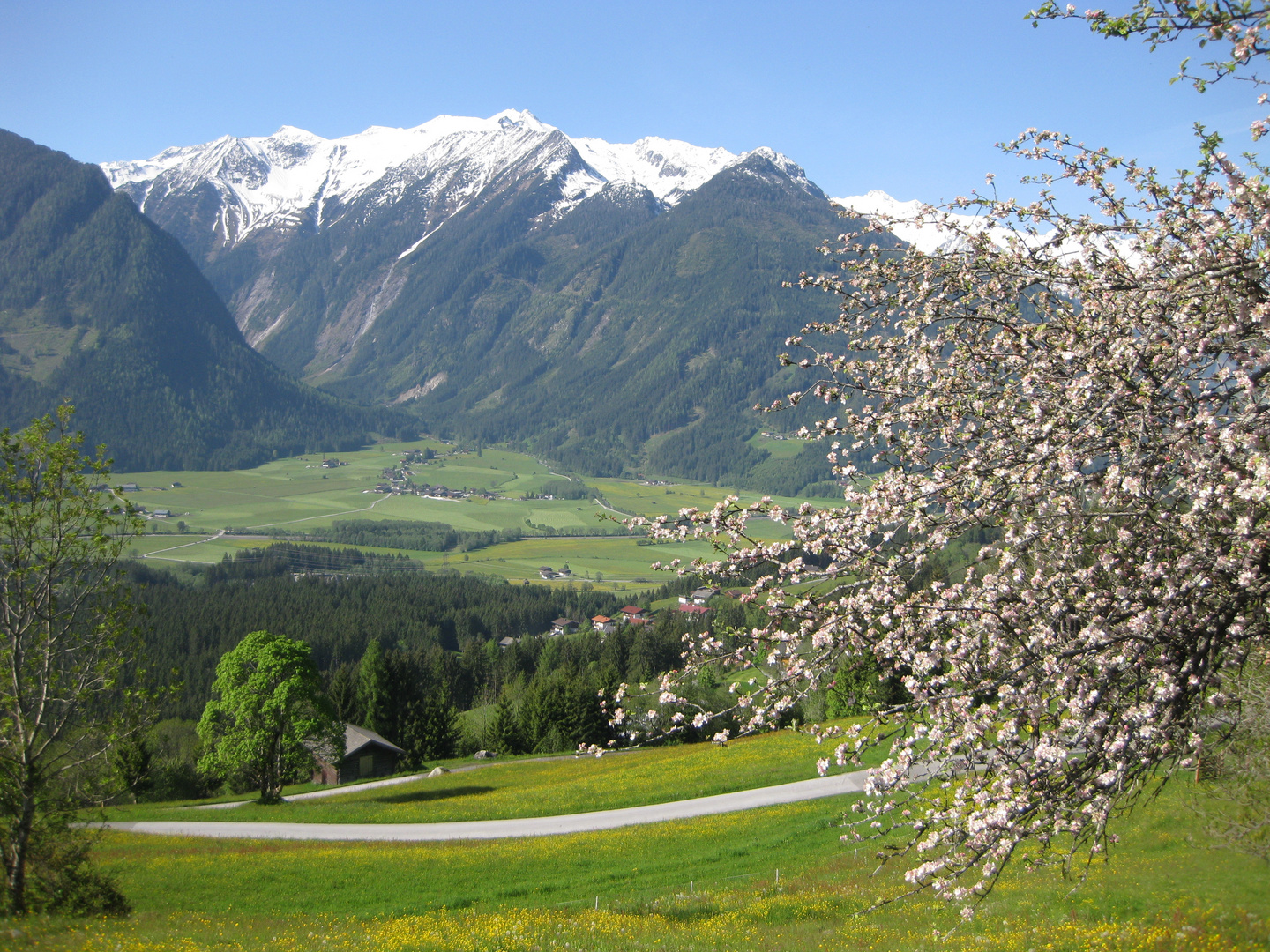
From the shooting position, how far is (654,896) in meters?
19.7

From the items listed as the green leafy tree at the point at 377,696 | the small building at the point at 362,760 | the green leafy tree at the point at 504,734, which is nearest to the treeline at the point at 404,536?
the green leafy tree at the point at 377,696

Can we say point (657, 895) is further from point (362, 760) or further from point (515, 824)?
point (362, 760)

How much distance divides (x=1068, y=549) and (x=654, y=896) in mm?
17222

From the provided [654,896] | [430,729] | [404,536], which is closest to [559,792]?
[654,896]

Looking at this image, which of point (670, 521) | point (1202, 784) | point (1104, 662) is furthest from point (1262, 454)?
point (1202, 784)

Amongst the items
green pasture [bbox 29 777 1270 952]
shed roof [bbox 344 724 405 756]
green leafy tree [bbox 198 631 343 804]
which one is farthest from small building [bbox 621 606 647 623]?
green pasture [bbox 29 777 1270 952]

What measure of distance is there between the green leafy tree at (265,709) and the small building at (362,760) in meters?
17.0

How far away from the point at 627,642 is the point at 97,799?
267ft

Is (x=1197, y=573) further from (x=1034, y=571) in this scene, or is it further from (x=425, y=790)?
(x=425, y=790)

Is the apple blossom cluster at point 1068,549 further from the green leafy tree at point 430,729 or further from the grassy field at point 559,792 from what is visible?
the green leafy tree at point 430,729

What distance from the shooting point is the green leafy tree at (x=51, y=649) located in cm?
1235

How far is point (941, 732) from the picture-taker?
5.57 meters

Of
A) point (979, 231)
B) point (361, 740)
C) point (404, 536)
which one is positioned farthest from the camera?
point (404, 536)

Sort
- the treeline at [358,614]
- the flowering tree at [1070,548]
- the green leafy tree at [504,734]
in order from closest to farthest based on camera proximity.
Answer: the flowering tree at [1070,548] → the green leafy tree at [504,734] → the treeline at [358,614]
